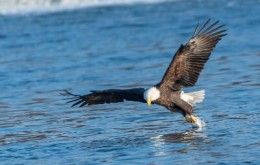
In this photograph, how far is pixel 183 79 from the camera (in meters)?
10.1

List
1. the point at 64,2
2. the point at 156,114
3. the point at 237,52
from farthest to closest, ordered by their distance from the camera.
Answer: the point at 64,2, the point at 237,52, the point at 156,114

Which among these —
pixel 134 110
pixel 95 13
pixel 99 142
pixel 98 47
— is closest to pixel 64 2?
pixel 95 13

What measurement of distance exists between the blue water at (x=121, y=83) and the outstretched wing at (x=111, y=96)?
0.27 metres

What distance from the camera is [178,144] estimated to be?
30.0 feet

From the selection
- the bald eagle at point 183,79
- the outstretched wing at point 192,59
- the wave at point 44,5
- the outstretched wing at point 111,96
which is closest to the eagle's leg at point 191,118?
the bald eagle at point 183,79

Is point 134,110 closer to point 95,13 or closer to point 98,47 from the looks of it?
point 98,47

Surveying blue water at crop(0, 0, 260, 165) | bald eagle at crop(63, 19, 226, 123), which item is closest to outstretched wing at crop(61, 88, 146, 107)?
bald eagle at crop(63, 19, 226, 123)

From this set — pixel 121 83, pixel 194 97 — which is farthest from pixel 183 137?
pixel 121 83

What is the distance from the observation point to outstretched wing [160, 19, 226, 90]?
9969 mm

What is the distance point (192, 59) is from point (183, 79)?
0.23 m

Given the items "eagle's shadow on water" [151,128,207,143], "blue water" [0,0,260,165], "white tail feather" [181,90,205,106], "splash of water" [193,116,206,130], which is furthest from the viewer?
"white tail feather" [181,90,205,106]

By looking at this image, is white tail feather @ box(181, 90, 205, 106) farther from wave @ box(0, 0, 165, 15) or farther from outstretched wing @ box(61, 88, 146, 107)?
wave @ box(0, 0, 165, 15)

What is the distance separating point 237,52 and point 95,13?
24.7 ft

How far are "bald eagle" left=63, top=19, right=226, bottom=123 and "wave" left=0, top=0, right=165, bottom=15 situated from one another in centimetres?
1371
